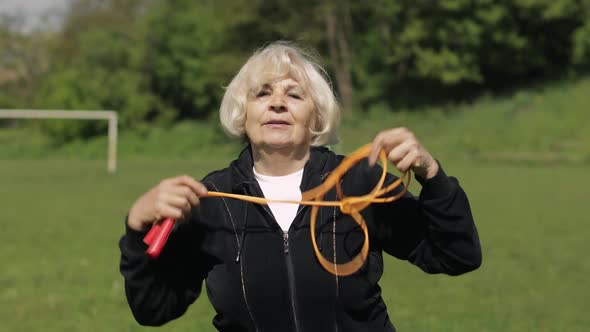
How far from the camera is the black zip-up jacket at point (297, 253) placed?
2.81 metres

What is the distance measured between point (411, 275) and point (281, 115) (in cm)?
663

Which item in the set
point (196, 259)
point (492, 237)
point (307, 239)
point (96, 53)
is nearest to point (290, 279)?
point (307, 239)

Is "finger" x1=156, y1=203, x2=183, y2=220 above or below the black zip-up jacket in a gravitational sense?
above

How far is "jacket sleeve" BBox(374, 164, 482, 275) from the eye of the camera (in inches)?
108

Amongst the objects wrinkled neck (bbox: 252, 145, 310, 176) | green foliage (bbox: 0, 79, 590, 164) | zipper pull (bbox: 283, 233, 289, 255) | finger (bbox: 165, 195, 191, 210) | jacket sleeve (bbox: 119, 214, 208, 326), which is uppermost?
wrinkled neck (bbox: 252, 145, 310, 176)

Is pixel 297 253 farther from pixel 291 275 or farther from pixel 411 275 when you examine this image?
pixel 411 275

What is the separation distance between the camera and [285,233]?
112 inches

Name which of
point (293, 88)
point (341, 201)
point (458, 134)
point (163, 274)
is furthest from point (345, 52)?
point (341, 201)

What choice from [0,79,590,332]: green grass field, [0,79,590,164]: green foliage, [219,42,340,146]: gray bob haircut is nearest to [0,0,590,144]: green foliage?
[0,79,590,164]: green foliage

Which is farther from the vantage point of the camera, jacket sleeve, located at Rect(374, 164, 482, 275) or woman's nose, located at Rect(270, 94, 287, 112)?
woman's nose, located at Rect(270, 94, 287, 112)

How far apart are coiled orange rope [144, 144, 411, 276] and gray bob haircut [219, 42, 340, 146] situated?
0.28 meters

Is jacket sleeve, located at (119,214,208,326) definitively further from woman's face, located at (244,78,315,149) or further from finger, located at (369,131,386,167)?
finger, located at (369,131,386,167)

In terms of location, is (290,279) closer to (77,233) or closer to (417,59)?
(77,233)

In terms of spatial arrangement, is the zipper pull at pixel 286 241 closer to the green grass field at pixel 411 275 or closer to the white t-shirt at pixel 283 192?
the white t-shirt at pixel 283 192
